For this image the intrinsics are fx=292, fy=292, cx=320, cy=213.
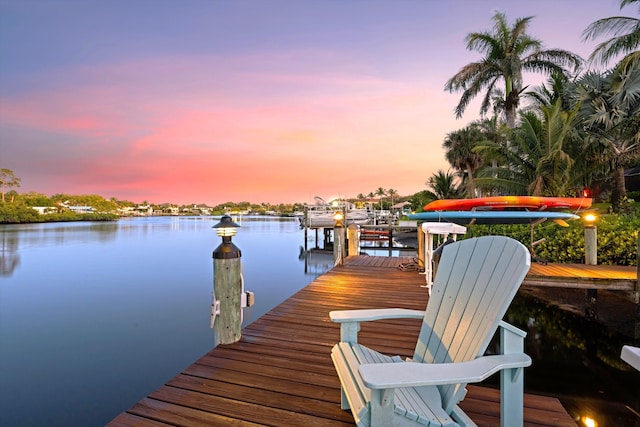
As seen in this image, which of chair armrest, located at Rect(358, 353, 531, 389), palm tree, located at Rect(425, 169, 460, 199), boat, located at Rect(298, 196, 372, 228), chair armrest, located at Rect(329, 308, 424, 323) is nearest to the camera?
chair armrest, located at Rect(358, 353, 531, 389)

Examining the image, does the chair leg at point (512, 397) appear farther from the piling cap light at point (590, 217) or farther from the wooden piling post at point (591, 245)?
the wooden piling post at point (591, 245)

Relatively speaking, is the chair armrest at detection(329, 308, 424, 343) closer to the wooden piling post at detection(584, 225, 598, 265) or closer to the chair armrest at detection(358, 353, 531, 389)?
the chair armrest at detection(358, 353, 531, 389)

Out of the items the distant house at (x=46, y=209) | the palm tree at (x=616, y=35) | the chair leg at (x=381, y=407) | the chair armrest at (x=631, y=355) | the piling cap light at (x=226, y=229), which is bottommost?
the chair leg at (x=381, y=407)

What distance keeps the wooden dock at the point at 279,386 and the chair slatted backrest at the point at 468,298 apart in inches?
23.6

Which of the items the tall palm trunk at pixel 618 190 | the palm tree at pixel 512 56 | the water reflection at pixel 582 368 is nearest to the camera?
the water reflection at pixel 582 368

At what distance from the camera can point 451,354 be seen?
142cm

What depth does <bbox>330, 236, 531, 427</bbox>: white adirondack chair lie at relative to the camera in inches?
39.2

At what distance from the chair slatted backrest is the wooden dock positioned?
1.97 ft

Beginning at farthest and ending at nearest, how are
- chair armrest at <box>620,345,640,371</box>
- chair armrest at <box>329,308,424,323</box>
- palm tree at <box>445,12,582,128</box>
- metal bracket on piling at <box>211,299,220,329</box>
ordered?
palm tree at <box>445,12,582,128</box>, metal bracket on piling at <box>211,299,220,329</box>, chair armrest at <box>329,308,424,323</box>, chair armrest at <box>620,345,640,371</box>

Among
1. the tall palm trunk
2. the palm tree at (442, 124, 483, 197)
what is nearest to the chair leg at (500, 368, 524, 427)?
the tall palm trunk

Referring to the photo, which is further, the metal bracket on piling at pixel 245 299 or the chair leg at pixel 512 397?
the metal bracket on piling at pixel 245 299

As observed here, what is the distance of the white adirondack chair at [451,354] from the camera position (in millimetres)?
997

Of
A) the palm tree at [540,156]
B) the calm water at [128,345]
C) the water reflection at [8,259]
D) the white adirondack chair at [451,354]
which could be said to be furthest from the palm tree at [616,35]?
the water reflection at [8,259]

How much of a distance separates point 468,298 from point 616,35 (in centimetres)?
1513
